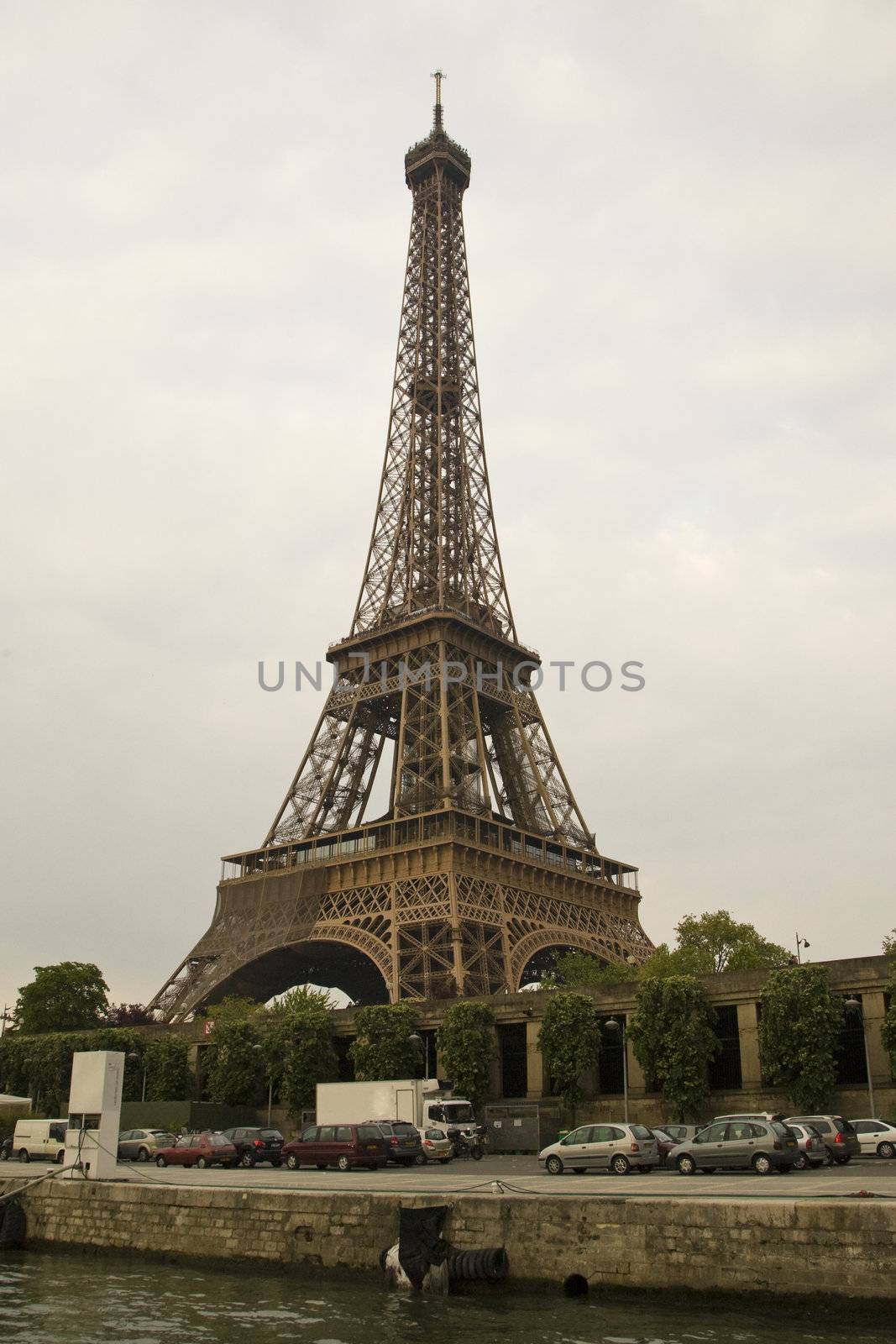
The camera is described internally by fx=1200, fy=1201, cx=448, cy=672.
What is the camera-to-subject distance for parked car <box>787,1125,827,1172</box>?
1164 inches

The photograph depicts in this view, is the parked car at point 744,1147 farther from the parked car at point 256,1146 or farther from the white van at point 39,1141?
the white van at point 39,1141

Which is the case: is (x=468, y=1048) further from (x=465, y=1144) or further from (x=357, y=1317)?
(x=357, y=1317)

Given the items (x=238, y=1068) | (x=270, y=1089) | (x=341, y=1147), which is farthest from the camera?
(x=238, y=1068)

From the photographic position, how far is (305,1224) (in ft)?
78.7

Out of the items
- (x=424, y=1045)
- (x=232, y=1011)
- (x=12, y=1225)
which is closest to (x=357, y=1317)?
(x=12, y=1225)

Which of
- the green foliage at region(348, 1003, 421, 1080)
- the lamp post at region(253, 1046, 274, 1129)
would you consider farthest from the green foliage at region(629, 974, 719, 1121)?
the lamp post at region(253, 1046, 274, 1129)

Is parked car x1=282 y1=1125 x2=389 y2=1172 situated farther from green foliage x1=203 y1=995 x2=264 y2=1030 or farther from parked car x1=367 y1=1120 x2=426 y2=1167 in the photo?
green foliage x1=203 y1=995 x2=264 y2=1030

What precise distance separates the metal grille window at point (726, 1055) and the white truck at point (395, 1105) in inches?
357

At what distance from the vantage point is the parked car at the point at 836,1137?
3109 cm

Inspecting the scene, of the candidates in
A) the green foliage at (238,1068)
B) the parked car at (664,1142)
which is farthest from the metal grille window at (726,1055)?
the green foliage at (238,1068)

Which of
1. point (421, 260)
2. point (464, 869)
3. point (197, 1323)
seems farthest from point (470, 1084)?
point (421, 260)

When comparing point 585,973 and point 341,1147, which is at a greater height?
point 585,973

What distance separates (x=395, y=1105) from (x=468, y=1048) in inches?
265

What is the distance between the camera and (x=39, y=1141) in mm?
43656
